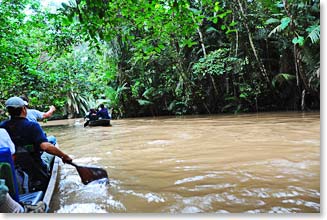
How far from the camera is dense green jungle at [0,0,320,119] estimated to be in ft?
21.4

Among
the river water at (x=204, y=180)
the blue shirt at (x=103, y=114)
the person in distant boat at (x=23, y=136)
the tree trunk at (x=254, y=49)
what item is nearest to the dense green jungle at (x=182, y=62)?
the tree trunk at (x=254, y=49)

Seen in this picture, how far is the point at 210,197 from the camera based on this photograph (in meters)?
2.30

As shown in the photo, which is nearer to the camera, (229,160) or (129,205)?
(129,205)

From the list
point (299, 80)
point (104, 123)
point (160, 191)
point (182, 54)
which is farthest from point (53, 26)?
point (299, 80)

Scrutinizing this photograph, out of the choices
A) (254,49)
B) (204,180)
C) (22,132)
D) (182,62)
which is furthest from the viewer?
(182,62)

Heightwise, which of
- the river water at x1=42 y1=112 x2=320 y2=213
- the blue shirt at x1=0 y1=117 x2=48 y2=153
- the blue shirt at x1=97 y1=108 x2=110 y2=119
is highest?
the blue shirt at x1=0 y1=117 x2=48 y2=153

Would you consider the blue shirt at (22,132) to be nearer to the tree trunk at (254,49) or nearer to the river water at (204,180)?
the river water at (204,180)

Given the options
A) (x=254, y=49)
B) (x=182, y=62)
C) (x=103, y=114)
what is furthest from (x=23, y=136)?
(x=182, y=62)

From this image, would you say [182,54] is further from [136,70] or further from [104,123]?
[104,123]

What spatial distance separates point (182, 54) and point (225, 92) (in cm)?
245

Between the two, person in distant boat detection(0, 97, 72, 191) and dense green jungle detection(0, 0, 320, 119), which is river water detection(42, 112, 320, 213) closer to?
person in distant boat detection(0, 97, 72, 191)

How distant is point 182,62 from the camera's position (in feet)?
41.9

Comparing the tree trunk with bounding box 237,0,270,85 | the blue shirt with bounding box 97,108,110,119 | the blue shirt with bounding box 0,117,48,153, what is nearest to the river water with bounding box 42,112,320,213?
the blue shirt with bounding box 0,117,48,153

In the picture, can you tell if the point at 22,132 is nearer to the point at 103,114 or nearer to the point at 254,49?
the point at 103,114
